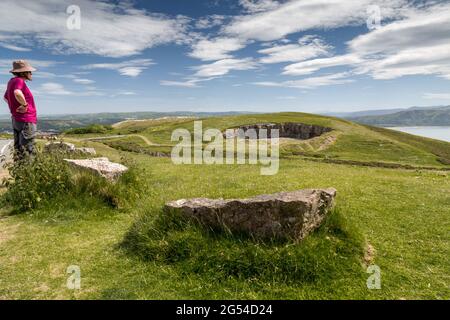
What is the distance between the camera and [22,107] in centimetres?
1491

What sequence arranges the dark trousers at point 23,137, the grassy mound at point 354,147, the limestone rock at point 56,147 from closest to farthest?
the dark trousers at point 23,137 < the limestone rock at point 56,147 < the grassy mound at point 354,147

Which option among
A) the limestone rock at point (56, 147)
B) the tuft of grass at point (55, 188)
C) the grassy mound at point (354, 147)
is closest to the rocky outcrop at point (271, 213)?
Result: the tuft of grass at point (55, 188)

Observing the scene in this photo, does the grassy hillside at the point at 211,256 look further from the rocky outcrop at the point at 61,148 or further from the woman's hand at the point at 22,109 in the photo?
the rocky outcrop at the point at 61,148

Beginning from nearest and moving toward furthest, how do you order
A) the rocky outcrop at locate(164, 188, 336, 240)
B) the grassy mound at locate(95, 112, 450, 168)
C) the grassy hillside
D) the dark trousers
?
the grassy hillside → the rocky outcrop at locate(164, 188, 336, 240) → the dark trousers → the grassy mound at locate(95, 112, 450, 168)

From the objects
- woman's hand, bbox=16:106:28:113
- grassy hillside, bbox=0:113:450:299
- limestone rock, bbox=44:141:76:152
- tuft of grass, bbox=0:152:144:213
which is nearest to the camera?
grassy hillside, bbox=0:113:450:299

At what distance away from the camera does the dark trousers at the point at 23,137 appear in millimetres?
15320

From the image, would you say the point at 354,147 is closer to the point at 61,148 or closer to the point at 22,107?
the point at 61,148

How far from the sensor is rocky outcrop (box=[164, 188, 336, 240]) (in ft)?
28.1

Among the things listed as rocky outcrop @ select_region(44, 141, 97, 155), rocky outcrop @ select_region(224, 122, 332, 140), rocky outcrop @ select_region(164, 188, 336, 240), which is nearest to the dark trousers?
rocky outcrop @ select_region(44, 141, 97, 155)

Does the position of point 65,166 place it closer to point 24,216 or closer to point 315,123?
point 24,216

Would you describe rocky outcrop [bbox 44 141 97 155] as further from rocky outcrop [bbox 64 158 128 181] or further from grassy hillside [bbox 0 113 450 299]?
grassy hillside [bbox 0 113 450 299]

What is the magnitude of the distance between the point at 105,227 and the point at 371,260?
846 centimetres

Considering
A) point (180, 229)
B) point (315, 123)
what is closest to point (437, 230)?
point (180, 229)
